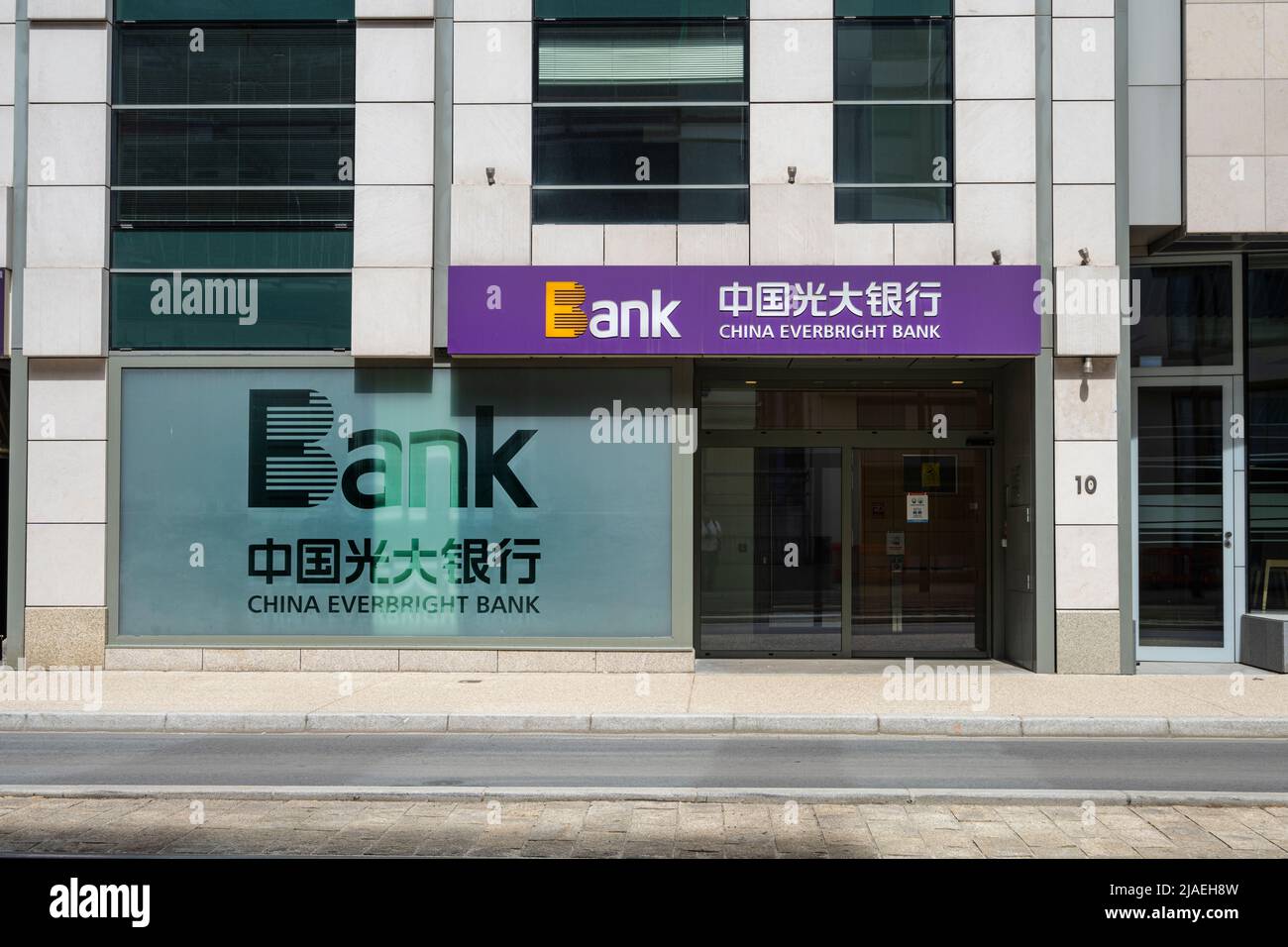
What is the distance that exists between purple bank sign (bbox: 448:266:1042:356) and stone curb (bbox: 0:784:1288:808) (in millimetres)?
7024

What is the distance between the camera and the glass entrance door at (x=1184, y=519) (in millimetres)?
14906

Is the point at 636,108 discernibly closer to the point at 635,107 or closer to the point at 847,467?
the point at 635,107

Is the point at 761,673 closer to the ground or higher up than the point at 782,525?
closer to the ground

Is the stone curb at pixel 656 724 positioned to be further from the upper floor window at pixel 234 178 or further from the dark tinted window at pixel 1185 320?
the dark tinted window at pixel 1185 320

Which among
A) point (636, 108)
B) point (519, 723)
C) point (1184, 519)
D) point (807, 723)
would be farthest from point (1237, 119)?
point (519, 723)

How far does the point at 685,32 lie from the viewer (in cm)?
1417

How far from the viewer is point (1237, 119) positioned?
44.5 feet

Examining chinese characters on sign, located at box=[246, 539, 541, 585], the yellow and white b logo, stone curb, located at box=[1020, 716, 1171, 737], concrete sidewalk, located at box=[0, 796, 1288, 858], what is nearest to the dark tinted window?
stone curb, located at box=[1020, 716, 1171, 737]

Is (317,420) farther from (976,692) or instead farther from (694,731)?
(976,692)

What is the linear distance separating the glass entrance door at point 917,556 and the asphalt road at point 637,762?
494 cm

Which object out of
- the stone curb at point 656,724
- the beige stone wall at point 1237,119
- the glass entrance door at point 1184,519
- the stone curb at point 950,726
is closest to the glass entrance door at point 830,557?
the glass entrance door at point 1184,519

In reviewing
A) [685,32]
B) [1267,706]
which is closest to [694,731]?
[1267,706]

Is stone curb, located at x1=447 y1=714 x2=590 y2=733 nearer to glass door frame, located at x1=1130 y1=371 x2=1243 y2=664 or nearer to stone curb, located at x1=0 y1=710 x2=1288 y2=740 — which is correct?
stone curb, located at x1=0 y1=710 x2=1288 y2=740

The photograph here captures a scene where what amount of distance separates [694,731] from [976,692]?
337 centimetres
